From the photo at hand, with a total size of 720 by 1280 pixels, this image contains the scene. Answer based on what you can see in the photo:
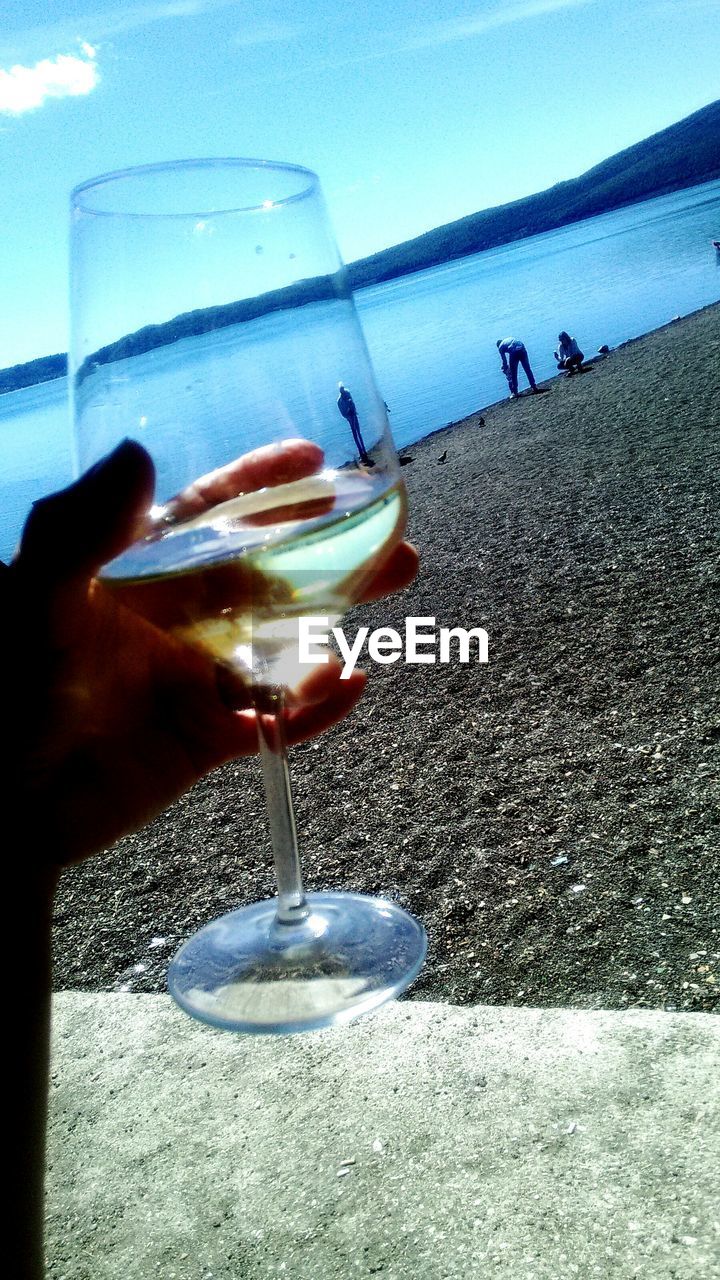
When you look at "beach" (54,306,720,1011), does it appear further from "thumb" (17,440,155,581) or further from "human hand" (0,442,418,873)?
"thumb" (17,440,155,581)

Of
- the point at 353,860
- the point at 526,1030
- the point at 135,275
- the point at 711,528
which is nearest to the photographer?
the point at 135,275

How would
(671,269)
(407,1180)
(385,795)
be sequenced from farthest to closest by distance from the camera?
(671,269) < (385,795) < (407,1180)

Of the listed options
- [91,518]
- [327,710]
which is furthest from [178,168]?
[327,710]

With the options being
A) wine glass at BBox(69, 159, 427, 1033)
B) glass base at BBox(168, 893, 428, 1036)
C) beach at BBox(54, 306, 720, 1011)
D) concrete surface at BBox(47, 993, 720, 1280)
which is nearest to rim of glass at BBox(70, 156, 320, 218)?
wine glass at BBox(69, 159, 427, 1033)

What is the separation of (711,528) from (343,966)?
5192 millimetres

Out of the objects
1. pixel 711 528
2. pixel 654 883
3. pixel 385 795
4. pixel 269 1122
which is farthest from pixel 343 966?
pixel 711 528

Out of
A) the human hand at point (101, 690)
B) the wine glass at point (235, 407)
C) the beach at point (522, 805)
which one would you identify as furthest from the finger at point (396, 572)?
the beach at point (522, 805)

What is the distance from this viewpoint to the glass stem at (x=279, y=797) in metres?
1.33

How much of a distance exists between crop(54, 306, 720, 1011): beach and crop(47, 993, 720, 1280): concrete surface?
20.9 inches

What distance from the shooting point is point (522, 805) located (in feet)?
11.2

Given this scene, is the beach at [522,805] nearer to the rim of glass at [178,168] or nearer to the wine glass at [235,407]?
the wine glass at [235,407]

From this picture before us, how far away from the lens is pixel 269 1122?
1.78 m

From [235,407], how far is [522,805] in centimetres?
252

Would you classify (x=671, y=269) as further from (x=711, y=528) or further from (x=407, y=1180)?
(x=407, y=1180)
